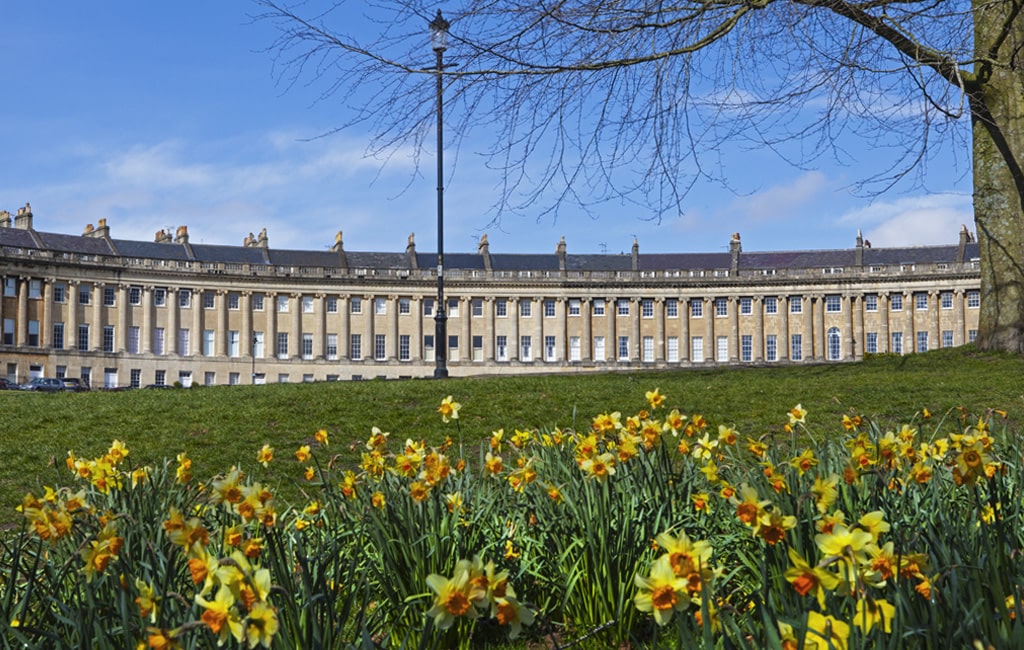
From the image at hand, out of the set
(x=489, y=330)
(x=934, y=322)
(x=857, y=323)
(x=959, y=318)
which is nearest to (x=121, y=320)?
(x=489, y=330)

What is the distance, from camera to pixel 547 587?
5.70 metres

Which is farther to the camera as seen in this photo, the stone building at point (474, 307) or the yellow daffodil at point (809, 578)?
the stone building at point (474, 307)

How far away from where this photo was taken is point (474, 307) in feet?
315

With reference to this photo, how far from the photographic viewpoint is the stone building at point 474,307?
289ft

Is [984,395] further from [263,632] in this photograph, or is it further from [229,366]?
[229,366]

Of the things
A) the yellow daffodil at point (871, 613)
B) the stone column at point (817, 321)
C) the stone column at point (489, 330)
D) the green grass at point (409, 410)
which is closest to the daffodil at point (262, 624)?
the yellow daffodil at point (871, 613)

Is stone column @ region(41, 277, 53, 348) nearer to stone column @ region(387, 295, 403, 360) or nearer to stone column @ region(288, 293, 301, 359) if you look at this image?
stone column @ region(288, 293, 301, 359)

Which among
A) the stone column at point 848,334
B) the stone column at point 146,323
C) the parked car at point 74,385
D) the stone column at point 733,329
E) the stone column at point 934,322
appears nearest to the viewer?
the parked car at point 74,385

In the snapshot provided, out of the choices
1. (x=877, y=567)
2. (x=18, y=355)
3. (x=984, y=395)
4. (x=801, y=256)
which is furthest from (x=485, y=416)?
(x=801, y=256)

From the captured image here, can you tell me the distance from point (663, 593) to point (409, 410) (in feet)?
45.5

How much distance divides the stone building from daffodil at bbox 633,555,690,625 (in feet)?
291

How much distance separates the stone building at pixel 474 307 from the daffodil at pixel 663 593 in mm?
88760

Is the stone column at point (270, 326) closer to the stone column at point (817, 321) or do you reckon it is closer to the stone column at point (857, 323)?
the stone column at point (817, 321)

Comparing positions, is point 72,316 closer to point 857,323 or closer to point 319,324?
point 319,324
